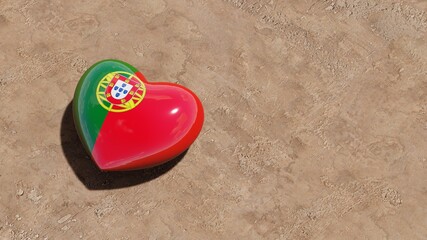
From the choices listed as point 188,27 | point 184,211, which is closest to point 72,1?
point 188,27

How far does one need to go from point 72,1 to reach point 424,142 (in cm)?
785

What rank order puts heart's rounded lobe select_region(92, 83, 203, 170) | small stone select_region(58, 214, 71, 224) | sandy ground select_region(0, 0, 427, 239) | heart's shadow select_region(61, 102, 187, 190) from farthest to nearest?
heart's shadow select_region(61, 102, 187, 190), sandy ground select_region(0, 0, 427, 239), small stone select_region(58, 214, 71, 224), heart's rounded lobe select_region(92, 83, 203, 170)

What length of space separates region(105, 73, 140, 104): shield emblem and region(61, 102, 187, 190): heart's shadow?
156 centimetres

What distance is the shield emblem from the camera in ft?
26.8

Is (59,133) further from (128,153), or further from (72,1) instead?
(72,1)

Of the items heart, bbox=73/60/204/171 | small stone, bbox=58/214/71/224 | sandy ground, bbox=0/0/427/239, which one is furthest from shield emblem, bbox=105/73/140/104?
small stone, bbox=58/214/71/224

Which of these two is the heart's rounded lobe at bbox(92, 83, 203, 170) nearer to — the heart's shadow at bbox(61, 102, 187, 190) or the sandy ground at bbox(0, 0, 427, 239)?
the heart's shadow at bbox(61, 102, 187, 190)

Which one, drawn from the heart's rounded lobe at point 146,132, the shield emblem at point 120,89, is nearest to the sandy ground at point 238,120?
the heart's rounded lobe at point 146,132

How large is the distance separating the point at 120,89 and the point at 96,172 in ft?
5.80

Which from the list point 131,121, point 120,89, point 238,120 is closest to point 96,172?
point 131,121

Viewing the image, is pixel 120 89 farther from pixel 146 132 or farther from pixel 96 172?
pixel 96 172

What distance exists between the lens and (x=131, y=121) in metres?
8.12

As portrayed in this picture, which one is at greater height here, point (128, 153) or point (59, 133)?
point (128, 153)

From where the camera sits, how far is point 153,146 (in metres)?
8.18
